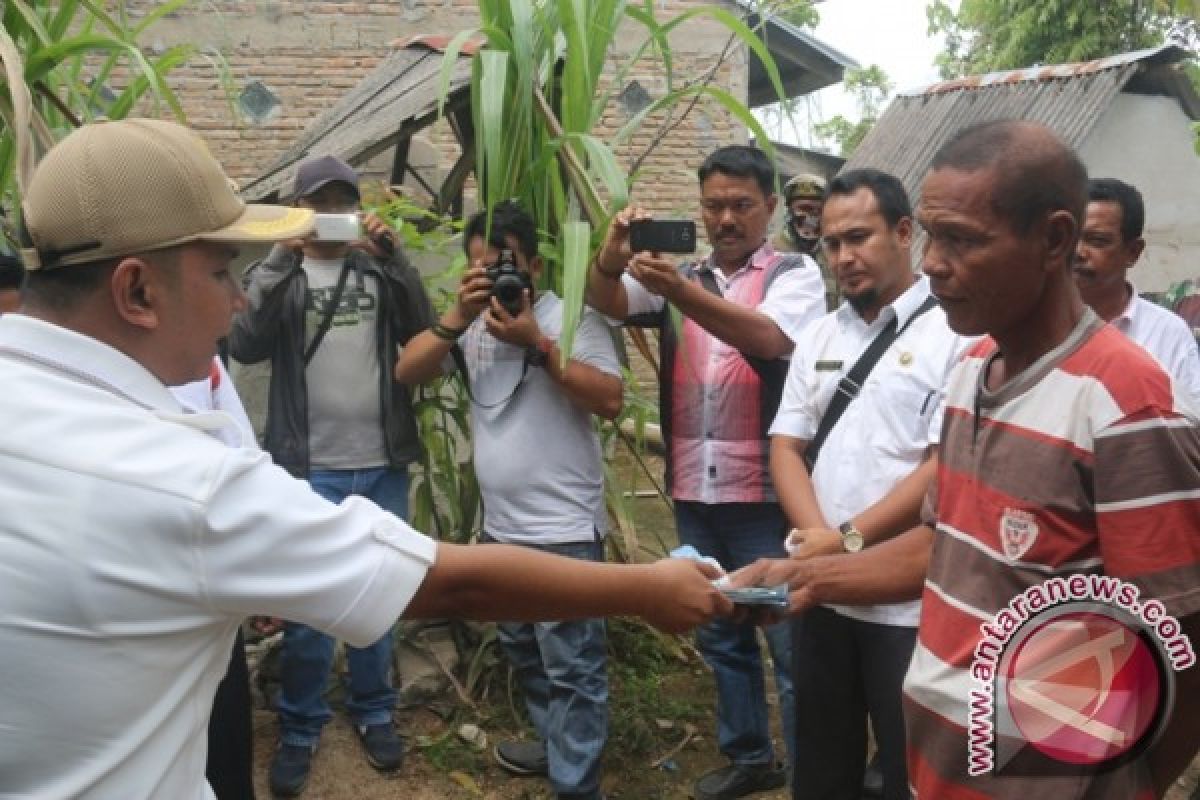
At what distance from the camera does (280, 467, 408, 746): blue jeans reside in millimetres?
3398

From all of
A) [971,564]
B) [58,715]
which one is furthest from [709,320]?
[58,715]

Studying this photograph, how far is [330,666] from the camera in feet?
11.5

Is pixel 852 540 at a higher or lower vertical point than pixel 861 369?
lower

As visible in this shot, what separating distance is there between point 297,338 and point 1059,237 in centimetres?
246

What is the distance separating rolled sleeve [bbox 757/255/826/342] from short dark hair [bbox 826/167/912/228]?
0.49m

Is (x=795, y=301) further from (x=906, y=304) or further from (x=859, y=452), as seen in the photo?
(x=859, y=452)

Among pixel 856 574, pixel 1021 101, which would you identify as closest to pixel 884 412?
pixel 856 574

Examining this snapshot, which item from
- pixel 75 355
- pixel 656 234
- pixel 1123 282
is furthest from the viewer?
pixel 1123 282

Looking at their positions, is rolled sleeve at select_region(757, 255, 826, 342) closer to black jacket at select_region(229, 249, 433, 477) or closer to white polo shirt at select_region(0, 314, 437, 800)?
black jacket at select_region(229, 249, 433, 477)

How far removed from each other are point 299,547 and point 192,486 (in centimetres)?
14

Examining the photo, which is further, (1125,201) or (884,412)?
(1125,201)

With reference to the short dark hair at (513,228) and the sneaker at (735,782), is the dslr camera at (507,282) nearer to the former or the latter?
the short dark hair at (513,228)

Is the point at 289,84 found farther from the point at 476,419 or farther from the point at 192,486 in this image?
the point at 192,486

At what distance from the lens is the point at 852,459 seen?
2.61 metres
